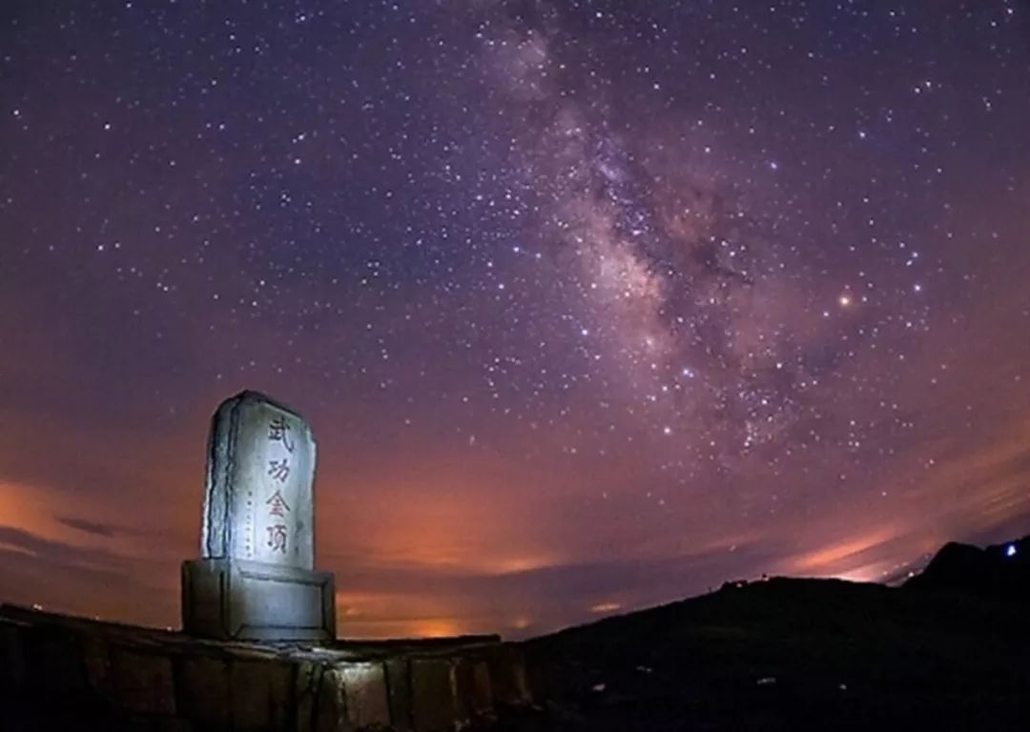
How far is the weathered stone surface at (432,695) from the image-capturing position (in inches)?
339

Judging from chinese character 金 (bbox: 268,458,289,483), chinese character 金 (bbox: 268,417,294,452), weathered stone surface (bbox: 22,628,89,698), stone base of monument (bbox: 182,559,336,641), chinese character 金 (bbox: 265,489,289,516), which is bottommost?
weathered stone surface (bbox: 22,628,89,698)

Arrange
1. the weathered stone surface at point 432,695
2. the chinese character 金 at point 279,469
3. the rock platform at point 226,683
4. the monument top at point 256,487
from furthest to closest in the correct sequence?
the chinese character 金 at point 279,469
the monument top at point 256,487
the weathered stone surface at point 432,695
the rock platform at point 226,683

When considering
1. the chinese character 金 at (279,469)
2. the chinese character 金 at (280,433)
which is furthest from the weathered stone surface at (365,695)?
the chinese character 金 at (280,433)

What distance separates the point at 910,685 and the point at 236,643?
33.5ft

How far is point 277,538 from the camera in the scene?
1080 centimetres

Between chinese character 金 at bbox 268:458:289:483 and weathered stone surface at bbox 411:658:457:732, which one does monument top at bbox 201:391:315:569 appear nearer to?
chinese character 金 at bbox 268:458:289:483

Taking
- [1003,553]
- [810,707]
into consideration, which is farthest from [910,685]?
[1003,553]

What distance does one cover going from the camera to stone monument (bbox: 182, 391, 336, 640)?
32.1 ft

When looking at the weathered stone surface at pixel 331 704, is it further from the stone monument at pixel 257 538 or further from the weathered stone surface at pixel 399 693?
the stone monument at pixel 257 538

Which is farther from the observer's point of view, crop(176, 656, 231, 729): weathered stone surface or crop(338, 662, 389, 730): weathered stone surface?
crop(338, 662, 389, 730): weathered stone surface

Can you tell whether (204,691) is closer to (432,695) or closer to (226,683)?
(226,683)

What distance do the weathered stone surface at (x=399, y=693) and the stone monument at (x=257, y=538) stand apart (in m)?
2.27

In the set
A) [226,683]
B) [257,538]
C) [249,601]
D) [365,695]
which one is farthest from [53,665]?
[257,538]

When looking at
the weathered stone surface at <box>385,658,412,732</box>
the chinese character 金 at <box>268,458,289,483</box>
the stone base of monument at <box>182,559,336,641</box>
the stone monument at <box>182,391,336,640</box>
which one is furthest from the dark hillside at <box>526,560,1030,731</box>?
the chinese character 金 at <box>268,458,289,483</box>
